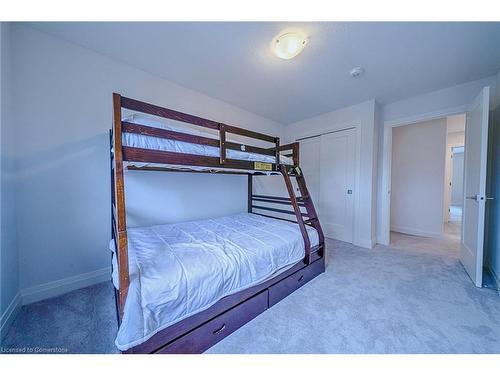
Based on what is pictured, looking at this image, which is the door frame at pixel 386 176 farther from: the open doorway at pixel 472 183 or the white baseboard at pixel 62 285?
the white baseboard at pixel 62 285

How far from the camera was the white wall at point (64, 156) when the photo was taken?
1587 millimetres

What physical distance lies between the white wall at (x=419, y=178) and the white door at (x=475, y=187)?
62.9 inches

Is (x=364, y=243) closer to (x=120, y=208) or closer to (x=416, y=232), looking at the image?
(x=416, y=232)

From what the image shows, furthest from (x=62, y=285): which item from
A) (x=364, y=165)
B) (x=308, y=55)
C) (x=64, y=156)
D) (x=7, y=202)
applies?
(x=364, y=165)

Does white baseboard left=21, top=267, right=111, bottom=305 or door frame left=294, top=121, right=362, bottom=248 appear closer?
white baseboard left=21, top=267, right=111, bottom=305

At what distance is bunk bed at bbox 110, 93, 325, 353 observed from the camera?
3.11ft

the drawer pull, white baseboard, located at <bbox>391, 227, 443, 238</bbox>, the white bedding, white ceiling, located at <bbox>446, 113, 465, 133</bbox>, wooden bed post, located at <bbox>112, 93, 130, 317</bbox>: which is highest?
white ceiling, located at <bbox>446, 113, 465, 133</bbox>

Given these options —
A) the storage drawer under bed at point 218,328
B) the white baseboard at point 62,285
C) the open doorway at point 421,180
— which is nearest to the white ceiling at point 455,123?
the open doorway at point 421,180

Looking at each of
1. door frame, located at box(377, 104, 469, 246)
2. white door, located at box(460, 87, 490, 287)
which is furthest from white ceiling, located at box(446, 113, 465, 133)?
white door, located at box(460, 87, 490, 287)

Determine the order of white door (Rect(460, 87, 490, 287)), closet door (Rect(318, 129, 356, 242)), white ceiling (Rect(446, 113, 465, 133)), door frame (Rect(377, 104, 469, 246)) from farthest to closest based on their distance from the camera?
white ceiling (Rect(446, 113, 465, 133)) → closet door (Rect(318, 129, 356, 242)) → door frame (Rect(377, 104, 469, 246)) → white door (Rect(460, 87, 490, 287))

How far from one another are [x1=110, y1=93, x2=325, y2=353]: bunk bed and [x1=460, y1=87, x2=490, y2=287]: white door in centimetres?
177

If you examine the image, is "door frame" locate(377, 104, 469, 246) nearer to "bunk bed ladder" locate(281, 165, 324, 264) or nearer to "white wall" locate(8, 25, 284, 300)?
"bunk bed ladder" locate(281, 165, 324, 264)

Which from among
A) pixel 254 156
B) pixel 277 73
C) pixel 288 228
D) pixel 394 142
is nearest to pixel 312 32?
pixel 277 73

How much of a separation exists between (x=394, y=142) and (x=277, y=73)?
3.60 meters
